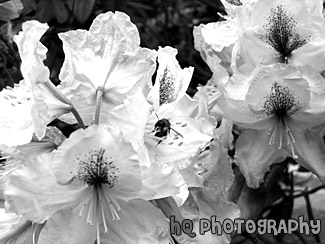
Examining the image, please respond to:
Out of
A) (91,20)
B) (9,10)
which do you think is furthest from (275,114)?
(91,20)

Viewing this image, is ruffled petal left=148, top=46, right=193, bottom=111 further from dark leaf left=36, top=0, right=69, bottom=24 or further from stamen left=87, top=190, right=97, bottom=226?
dark leaf left=36, top=0, right=69, bottom=24

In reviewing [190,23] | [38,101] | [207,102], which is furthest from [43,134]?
[190,23]

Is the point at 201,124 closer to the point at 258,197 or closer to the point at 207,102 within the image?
the point at 207,102

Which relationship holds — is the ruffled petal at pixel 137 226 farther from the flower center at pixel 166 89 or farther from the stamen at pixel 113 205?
the flower center at pixel 166 89

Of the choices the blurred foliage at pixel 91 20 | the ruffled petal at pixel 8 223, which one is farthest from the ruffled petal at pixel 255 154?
the blurred foliage at pixel 91 20

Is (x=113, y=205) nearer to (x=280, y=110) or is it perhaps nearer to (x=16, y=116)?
(x=16, y=116)

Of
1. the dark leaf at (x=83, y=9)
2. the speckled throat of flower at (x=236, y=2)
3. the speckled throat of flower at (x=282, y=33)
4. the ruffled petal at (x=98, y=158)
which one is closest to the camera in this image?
the ruffled petal at (x=98, y=158)

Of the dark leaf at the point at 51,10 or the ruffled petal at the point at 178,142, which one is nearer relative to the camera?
the ruffled petal at the point at 178,142
